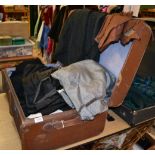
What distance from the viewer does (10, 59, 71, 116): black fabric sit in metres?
0.96

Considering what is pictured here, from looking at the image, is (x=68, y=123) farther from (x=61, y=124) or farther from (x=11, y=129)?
(x=11, y=129)

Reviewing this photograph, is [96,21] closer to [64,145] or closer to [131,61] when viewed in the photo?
[131,61]

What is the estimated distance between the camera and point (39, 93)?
99 cm

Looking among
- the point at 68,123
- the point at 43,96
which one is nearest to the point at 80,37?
the point at 43,96

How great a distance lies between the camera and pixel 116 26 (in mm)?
1024

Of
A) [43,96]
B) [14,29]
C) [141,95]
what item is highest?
[14,29]

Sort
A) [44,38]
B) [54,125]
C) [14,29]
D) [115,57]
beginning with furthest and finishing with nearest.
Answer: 1. [44,38]
2. [14,29]
3. [115,57]
4. [54,125]

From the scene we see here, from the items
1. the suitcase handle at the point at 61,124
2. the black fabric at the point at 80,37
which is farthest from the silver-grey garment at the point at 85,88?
the black fabric at the point at 80,37

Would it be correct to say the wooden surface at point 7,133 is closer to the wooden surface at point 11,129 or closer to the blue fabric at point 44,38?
the wooden surface at point 11,129

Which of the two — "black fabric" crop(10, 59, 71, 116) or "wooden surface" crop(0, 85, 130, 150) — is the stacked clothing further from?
"black fabric" crop(10, 59, 71, 116)

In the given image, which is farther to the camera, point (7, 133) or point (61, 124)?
point (7, 133)

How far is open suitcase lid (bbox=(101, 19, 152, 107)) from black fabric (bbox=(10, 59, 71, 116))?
0.94 feet

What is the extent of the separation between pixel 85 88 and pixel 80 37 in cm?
55

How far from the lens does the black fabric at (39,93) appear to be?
962 millimetres
